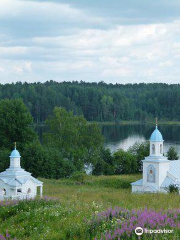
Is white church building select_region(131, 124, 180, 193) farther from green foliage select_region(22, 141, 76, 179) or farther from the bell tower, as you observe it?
green foliage select_region(22, 141, 76, 179)

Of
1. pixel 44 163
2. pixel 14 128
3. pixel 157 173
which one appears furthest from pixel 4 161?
pixel 157 173

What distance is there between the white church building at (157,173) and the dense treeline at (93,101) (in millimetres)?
68573

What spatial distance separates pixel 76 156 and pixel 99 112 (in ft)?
236

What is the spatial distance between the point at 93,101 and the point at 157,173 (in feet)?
298

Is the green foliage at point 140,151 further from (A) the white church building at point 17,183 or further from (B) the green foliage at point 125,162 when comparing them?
(A) the white church building at point 17,183

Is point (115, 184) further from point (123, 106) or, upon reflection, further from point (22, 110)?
point (123, 106)

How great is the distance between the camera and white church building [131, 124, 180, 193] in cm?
2845

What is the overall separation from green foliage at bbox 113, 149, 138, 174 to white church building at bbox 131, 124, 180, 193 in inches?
488

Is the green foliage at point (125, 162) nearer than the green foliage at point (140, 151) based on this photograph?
Yes

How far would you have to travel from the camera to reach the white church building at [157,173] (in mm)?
28453

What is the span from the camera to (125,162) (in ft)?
138

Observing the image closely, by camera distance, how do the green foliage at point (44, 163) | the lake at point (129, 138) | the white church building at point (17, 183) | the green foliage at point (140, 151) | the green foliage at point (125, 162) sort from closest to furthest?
the white church building at point (17, 183) → the green foliage at point (44, 163) → the green foliage at point (125, 162) → the green foliage at point (140, 151) → the lake at point (129, 138)

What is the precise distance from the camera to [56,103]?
104812 millimetres

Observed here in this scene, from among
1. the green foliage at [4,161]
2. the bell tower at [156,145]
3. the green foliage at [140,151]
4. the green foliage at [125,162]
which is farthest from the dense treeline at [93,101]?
the bell tower at [156,145]
